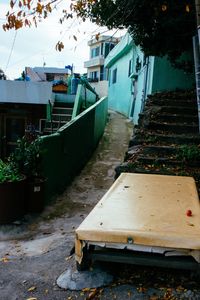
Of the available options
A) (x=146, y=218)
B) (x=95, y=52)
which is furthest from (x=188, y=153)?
(x=95, y=52)

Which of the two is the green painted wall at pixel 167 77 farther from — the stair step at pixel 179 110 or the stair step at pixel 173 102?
the stair step at pixel 179 110

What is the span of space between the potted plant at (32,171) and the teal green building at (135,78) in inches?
245

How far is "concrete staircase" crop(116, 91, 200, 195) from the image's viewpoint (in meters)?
6.93

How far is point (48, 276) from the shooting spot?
3947 millimetres

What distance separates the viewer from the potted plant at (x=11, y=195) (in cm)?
619

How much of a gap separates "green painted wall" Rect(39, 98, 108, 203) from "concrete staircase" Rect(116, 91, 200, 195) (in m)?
1.53

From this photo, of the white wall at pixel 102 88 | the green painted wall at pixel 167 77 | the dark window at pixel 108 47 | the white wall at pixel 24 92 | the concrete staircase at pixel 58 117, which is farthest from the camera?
the dark window at pixel 108 47

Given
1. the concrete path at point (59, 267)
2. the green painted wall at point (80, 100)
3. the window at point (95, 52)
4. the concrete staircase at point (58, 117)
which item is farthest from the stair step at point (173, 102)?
the window at point (95, 52)

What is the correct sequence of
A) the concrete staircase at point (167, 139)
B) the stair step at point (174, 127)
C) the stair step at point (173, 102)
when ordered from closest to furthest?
Result: the concrete staircase at point (167, 139) < the stair step at point (174, 127) < the stair step at point (173, 102)

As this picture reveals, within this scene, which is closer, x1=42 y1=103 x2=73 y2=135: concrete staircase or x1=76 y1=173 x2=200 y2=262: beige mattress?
x1=76 y1=173 x2=200 y2=262: beige mattress

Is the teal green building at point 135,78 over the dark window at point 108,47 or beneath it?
beneath

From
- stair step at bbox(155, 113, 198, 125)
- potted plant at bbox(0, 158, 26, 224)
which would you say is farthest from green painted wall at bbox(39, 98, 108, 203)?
stair step at bbox(155, 113, 198, 125)

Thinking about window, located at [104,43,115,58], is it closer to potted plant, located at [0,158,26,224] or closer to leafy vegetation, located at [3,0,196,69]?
A: leafy vegetation, located at [3,0,196,69]

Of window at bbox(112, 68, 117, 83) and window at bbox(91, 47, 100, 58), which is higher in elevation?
window at bbox(91, 47, 100, 58)
